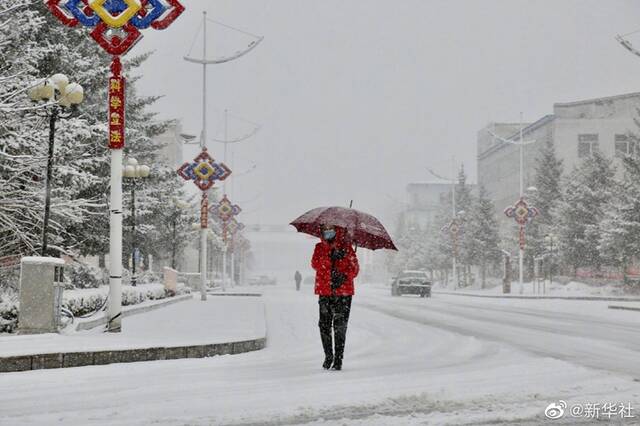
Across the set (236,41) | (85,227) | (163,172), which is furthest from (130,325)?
(236,41)

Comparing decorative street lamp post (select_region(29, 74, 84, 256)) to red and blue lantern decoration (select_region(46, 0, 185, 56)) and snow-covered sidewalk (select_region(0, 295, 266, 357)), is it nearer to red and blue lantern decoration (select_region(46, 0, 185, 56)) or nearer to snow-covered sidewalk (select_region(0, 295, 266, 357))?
red and blue lantern decoration (select_region(46, 0, 185, 56))

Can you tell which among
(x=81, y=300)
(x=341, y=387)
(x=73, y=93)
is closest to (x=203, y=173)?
(x=73, y=93)

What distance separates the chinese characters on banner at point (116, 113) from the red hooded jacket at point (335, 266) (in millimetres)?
5106

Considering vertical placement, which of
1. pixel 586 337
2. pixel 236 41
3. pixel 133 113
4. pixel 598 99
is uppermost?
pixel 598 99

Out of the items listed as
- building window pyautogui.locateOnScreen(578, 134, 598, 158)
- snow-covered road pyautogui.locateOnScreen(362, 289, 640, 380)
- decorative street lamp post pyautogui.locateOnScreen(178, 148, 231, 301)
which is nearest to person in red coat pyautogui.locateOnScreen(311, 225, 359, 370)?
snow-covered road pyautogui.locateOnScreen(362, 289, 640, 380)

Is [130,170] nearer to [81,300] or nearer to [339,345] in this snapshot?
[81,300]

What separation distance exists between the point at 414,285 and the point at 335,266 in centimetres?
3492

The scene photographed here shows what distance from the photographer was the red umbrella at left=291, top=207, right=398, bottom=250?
897cm

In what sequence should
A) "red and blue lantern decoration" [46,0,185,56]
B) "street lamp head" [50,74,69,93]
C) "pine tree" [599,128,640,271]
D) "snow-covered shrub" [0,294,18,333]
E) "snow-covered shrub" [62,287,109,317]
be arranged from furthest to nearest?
"pine tree" [599,128,640,271] < "street lamp head" [50,74,69,93] < "snow-covered shrub" [62,287,109,317] < "red and blue lantern decoration" [46,0,185,56] < "snow-covered shrub" [0,294,18,333]

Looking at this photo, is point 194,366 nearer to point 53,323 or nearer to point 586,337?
point 53,323

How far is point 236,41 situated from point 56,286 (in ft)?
95.8

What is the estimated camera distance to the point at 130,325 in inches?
552

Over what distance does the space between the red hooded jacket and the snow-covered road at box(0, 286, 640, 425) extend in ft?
2.96

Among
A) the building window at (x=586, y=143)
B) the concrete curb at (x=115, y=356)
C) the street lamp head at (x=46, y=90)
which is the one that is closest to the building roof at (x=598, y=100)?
the building window at (x=586, y=143)
